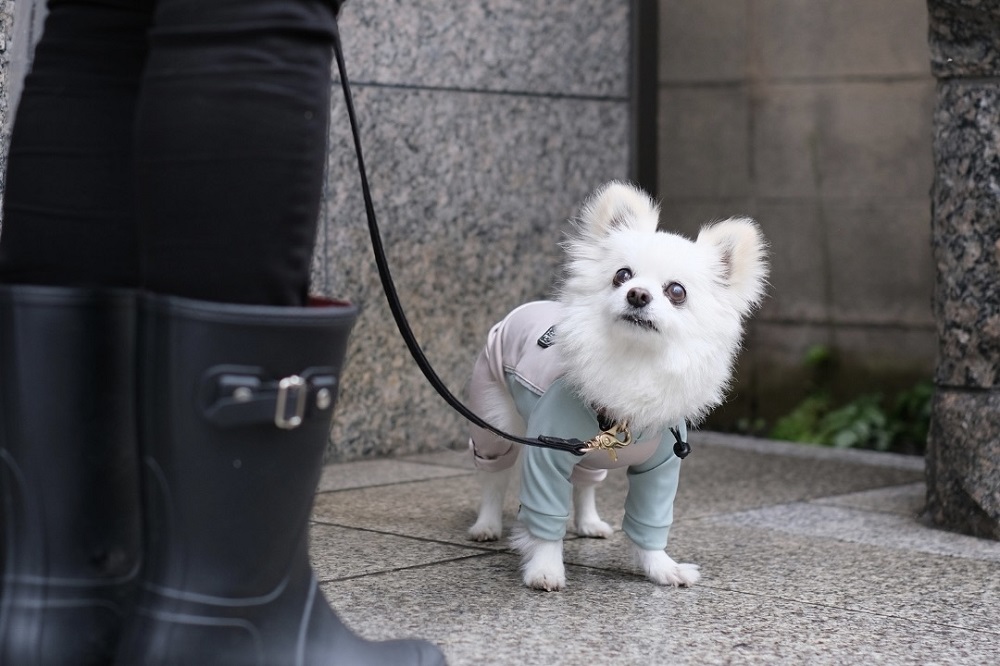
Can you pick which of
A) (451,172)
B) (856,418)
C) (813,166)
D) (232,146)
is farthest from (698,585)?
(813,166)

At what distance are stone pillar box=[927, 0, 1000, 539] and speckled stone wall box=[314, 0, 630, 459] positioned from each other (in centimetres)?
166

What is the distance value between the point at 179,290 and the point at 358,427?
109 inches

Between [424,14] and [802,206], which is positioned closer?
[424,14]

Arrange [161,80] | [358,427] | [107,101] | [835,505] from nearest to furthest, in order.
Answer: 1. [161,80]
2. [107,101]
3. [835,505]
4. [358,427]

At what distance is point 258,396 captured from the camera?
5.07 ft

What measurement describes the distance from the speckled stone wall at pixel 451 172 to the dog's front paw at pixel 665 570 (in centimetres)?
177

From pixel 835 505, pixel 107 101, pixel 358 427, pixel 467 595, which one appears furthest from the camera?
pixel 358 427

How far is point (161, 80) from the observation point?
1.54 meters

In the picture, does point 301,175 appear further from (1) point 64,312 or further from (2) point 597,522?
(2) point 597,522

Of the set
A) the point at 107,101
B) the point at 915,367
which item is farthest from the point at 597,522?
the point at 915,367

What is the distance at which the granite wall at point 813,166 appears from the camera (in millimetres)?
5398

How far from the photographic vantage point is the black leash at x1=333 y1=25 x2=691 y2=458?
1842mm

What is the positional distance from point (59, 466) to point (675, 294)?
1302 millimetres

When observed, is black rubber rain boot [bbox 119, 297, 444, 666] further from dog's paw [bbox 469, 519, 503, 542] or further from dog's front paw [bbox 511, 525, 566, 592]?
dog's paw [bbox 469, 519, 503, 542]
